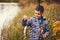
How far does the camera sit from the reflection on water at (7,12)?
2.37 meters

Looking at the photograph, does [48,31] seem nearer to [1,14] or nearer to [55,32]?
[55,32]

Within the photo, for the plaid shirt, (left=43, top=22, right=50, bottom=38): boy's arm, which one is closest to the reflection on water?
the plaid shirt

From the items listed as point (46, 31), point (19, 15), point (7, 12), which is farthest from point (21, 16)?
point (46, 31)

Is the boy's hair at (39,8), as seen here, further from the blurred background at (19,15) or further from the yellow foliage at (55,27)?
the yellow foliage at (55,27)

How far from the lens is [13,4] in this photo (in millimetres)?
2383

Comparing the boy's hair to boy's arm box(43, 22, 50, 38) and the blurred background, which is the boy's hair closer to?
the blurred background

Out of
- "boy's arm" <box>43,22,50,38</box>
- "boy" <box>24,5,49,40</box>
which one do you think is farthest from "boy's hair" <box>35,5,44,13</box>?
"boy's arm" <box>43,22,50,38</box>

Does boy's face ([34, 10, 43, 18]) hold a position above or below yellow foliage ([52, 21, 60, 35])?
above

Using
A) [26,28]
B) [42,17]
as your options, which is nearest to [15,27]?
[26,28]

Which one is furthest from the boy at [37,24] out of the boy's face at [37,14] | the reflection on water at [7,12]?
the reflection on water at [7,12]

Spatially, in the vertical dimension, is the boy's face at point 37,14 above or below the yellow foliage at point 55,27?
above

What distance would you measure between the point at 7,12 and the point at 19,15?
0.13m

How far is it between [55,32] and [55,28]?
0.04 meters

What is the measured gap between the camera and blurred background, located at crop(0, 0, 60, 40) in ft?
7.57
